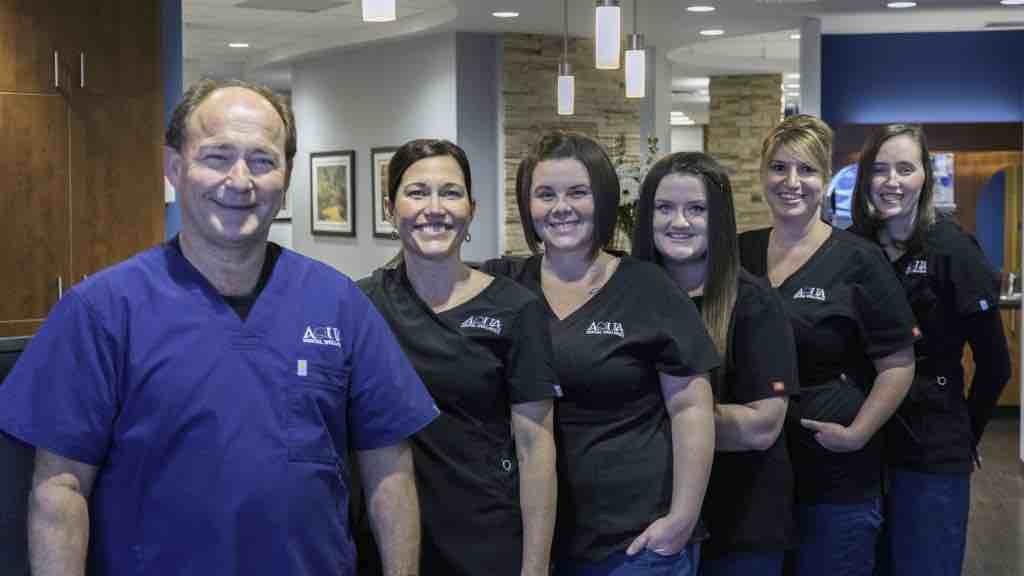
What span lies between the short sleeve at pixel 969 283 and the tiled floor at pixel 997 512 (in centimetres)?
234

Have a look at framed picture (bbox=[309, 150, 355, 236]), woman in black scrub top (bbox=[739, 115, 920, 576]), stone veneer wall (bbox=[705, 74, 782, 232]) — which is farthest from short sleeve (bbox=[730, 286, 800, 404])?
stone veneer wall (bbox=[705, 74, 782, 232])

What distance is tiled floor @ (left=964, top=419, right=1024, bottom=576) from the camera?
5508mm

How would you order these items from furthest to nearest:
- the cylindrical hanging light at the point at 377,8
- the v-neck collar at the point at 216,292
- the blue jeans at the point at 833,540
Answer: the cylindrical hanging light at the point at 377,8, the blue jeans at the point at 833,540, the v-neck collar at the point at 216,292

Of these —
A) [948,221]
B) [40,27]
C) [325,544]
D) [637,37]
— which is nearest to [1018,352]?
[637,37]

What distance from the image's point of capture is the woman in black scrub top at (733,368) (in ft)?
8.97

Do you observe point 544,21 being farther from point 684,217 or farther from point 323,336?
point 323,336

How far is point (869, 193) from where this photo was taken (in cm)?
341

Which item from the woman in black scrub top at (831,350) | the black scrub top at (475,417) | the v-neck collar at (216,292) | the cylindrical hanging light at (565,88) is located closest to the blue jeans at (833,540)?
the woman in black scrub top at (831,350)

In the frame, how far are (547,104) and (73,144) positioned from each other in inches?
234

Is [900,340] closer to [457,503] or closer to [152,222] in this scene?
[457,503]

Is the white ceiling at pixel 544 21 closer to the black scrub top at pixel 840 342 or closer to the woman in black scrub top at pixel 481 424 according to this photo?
the black scrub top at pixel 840 342

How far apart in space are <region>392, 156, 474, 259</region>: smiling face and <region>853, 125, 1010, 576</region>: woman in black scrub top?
54.4 inches

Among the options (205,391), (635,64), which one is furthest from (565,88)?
(205,391)

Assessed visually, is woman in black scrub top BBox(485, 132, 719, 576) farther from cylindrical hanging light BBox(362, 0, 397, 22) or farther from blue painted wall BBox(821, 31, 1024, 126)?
blue painted wall BBox(821, 31, 1024, 126)
